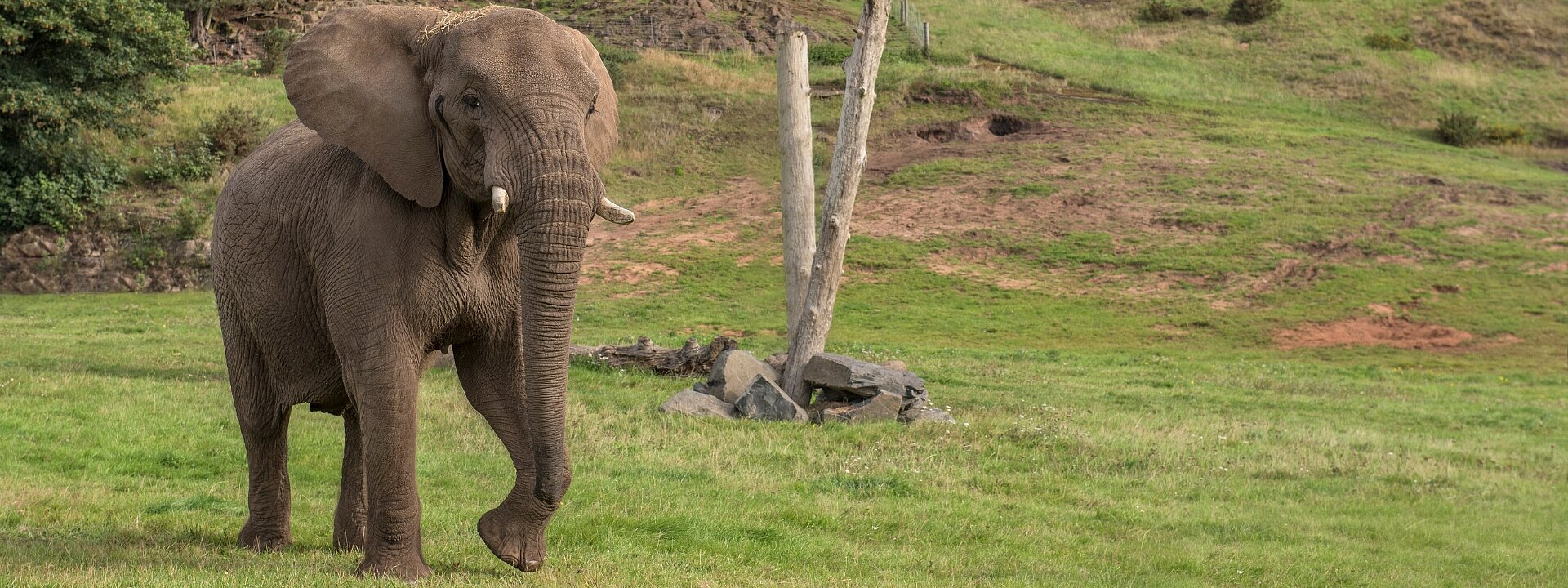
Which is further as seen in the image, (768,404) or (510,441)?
(768,404)

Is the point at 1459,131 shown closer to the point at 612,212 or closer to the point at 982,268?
the point at 982,268

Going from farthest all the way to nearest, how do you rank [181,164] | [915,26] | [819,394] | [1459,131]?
[915,26]
[1459,131]
[181,164]
[819,394]

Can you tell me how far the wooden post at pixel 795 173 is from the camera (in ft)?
61.0

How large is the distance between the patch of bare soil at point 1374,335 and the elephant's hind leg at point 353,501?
2227 centimetres

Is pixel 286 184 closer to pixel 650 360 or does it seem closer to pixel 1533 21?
pixel 650 360

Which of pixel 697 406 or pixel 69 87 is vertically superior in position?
pixel 69 87

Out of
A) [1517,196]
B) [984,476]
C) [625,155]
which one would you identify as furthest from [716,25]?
[984,476]

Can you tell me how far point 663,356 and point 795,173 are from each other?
304 centimetres

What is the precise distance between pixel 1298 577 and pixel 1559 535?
3950 millimetres

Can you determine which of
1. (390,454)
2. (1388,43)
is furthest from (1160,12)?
(390,454)

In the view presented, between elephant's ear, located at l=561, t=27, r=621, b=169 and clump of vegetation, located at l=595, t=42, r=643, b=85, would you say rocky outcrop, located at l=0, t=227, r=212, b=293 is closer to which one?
clump of vegetation, located at l=595, t=42, r=643, b=85

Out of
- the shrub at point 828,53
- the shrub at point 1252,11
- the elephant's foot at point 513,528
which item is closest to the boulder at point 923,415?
the elephant's foot at point 513,528

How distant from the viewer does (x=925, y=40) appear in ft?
166

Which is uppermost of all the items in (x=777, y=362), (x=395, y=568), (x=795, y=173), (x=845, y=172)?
(x=395, y=568)
